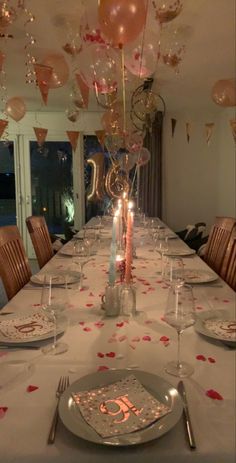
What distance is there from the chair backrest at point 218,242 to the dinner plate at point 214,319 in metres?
1.18

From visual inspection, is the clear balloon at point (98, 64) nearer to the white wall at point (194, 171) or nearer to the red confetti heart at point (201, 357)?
the red confetti heart at point (201, 357)

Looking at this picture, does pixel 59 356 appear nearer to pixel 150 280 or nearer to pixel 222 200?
pixel 150 280

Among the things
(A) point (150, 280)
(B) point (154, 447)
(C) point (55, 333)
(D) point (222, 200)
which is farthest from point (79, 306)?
(D) point (222, 200)

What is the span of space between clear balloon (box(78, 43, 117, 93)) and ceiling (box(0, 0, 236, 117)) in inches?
13.5

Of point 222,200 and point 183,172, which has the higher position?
point 183,172

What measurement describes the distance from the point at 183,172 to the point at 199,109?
102 cm

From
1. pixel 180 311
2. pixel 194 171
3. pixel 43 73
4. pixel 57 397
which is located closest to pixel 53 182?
pixel 194 171

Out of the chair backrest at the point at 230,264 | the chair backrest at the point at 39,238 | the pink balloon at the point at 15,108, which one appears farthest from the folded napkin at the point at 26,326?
the pink balloon at the point at 15,108

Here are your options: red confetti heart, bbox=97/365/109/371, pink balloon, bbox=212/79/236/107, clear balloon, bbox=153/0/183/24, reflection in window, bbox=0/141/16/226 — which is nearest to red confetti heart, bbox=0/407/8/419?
red confetti heart, bbox=97/365/109/371

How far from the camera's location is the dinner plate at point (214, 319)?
1.06 metres

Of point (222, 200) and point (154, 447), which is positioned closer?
point (154, 447)

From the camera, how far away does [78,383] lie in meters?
0.83

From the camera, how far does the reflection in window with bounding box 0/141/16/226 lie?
626 centimetres

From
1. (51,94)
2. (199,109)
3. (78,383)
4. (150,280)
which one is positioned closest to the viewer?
(78,383)
